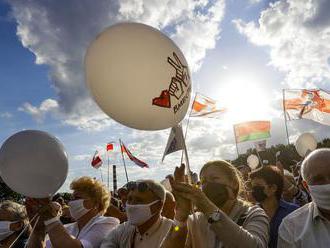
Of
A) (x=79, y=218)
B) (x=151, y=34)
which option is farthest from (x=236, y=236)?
(x=79, y=218)

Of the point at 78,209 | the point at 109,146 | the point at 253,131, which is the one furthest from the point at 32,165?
the point at 109,146

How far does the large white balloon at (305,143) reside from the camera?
1033 cm

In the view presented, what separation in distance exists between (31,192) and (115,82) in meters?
1.19

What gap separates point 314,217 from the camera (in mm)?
2773

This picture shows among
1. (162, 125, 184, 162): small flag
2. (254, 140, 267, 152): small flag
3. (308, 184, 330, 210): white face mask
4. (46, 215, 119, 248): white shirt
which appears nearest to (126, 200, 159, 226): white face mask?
(46, 215, 119, 248): white shirt

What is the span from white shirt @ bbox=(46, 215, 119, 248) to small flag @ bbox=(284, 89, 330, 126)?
9.99 m

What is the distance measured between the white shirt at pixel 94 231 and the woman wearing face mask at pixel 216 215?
52.6 inches

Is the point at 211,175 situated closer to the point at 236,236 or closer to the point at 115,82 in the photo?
the point at 236,236

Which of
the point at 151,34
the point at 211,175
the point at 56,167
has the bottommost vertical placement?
the point at 211,175

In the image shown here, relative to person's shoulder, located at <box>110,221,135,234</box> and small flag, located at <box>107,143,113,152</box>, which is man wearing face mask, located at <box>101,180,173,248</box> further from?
small flag, located at <box>107,143,113,152</box>

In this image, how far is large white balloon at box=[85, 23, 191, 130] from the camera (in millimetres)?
2799

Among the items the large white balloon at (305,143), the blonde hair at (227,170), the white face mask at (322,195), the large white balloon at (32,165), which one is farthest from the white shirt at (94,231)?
the large white balloon at (305,143)

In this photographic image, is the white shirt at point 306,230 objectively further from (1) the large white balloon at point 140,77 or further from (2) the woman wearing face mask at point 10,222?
(2) the woman wearing face mask at point 10,222

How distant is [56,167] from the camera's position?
10.5 ft
